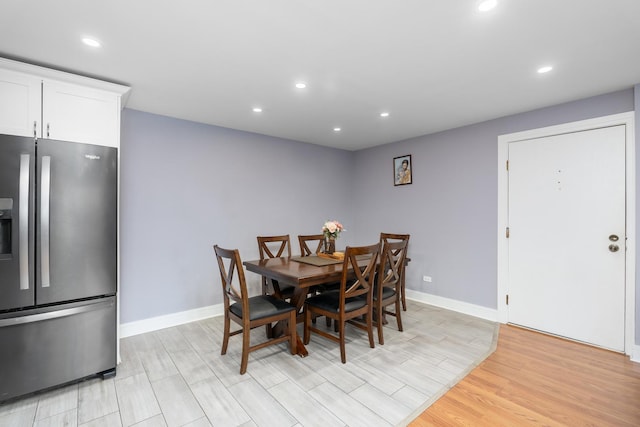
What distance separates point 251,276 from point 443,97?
314 centimetres

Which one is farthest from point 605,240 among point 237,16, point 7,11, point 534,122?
point 7,11

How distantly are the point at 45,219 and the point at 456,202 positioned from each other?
163 inches

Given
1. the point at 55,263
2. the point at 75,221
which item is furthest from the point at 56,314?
the point at 75,221

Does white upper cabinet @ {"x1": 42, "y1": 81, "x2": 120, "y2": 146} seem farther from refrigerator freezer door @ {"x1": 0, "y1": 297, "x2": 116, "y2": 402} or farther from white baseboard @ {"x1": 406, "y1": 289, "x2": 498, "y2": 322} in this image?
white baseboard @ {"x1": 406, "y1": 289, "x2": 498, "y2": 322}

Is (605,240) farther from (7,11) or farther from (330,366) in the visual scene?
(7,11)

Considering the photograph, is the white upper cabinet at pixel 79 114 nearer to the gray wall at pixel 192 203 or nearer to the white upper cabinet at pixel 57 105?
the white upper cabinet at pixel 57 105

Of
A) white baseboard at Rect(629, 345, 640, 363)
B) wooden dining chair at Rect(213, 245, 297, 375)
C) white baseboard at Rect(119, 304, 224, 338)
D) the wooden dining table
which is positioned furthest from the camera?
white baseboard at Rect(119, 304, 224, 338)

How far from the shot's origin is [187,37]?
1874 mm

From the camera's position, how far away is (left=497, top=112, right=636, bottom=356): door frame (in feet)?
8.57

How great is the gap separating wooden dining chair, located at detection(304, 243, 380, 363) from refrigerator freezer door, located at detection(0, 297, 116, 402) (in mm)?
1638

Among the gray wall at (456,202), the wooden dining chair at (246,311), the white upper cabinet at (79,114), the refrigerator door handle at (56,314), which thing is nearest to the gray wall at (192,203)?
the white upper cabinet at (79,114)

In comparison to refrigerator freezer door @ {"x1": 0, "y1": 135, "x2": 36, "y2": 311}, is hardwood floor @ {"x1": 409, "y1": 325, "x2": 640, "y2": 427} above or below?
below

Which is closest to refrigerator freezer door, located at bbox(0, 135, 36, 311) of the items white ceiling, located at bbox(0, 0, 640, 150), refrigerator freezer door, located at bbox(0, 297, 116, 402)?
refrigerator freezer door, located at bbox(0, 297, 116, 402)

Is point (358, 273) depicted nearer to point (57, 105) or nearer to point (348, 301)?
point (348, 301)
